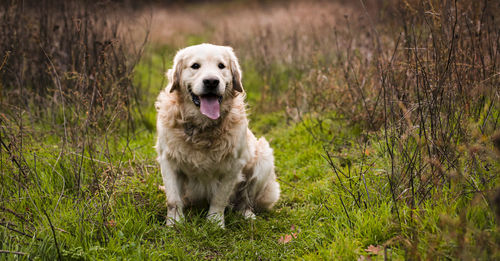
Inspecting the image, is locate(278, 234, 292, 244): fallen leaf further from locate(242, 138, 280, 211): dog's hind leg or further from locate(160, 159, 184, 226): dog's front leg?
locate(160, 159, 184, 226): dog's front leg

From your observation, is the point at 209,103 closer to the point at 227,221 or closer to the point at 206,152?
the point at 206,152

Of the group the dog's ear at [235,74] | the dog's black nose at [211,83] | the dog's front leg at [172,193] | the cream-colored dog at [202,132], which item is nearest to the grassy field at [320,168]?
the dog's front leg at [172,193]

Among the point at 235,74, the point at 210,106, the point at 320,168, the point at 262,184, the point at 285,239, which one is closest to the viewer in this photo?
the point at 285,239

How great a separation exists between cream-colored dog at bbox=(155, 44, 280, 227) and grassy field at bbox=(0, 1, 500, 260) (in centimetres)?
24

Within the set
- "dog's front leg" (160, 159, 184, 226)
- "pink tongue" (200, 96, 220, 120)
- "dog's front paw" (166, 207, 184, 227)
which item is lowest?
"dog's front paw" (166, 207, 184, 227)

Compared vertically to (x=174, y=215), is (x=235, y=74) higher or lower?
higher

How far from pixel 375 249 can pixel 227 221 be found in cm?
134

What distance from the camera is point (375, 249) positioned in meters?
2.38

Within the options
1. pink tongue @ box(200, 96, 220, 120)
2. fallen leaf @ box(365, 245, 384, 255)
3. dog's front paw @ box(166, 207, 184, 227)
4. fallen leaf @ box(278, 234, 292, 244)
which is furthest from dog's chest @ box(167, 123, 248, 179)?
fallen leaf @ box(365, 245, 384, 255)

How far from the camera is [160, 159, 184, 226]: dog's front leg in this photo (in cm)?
307

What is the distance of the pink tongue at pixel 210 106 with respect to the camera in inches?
120

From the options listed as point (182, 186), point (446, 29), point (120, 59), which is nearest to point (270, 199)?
point (182, 186)

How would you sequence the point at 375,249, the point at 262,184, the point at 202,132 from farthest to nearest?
the point at 262,184 → the point at 202,132 → the point at 375,249

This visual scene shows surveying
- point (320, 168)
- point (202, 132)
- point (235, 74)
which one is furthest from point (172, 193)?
point (320, 168)
